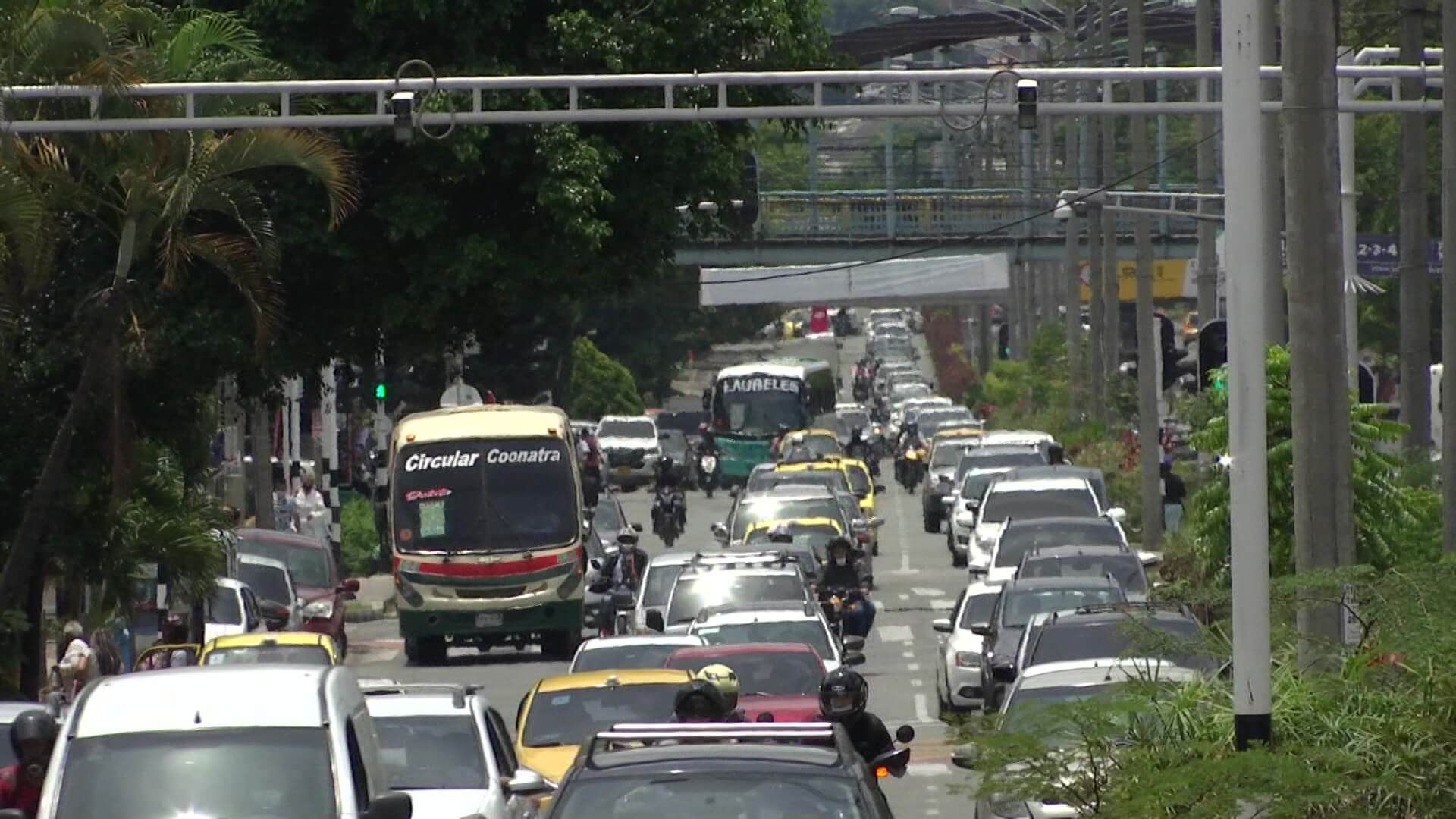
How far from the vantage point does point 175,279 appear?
2359cm

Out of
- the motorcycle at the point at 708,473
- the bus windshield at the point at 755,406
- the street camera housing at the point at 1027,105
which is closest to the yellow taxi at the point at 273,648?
the street camera housing at the point at 1027,105

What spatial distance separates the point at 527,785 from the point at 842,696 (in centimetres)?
185

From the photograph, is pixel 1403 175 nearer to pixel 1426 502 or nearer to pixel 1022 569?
pixel 1426 502

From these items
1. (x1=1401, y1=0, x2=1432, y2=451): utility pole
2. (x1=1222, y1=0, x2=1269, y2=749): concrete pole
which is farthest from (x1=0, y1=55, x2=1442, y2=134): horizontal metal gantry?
(x1=1222, y1=0, x2=1269, y2=749): concrete pole

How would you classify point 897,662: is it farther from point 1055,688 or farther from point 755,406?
point 755,406

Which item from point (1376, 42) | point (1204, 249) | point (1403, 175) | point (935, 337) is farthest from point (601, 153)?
point (935, 337)

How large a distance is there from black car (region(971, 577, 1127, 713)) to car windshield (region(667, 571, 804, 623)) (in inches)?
120

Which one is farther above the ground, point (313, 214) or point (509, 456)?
point (313, 214)

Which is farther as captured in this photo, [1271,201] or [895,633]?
[895,633]

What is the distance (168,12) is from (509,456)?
943 centimetres

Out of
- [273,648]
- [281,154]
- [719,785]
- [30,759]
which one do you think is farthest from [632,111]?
[719,785]

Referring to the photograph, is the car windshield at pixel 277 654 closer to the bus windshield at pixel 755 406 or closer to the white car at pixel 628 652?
the white car at pixel 628 652

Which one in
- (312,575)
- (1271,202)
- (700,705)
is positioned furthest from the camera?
(312,575)

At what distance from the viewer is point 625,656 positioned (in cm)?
2186
